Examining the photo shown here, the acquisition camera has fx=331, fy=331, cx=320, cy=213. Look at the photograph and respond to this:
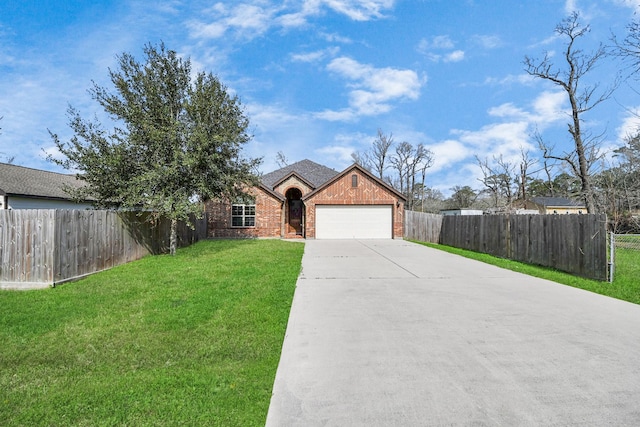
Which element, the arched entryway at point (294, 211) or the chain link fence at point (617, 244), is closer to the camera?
the chain link fence at point (617, 244)

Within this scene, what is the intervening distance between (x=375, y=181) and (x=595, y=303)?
15358 millimetres

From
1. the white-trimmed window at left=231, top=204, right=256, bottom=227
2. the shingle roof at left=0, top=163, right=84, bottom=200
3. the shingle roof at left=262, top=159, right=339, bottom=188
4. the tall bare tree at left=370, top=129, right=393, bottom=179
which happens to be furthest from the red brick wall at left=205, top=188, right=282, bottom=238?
the tall bare tree at left=370, top=129, right=393, bottom=179

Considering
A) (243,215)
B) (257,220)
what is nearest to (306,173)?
(257,220)

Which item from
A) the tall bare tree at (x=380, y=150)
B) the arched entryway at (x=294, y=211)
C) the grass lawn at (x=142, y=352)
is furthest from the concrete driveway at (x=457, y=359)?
the tall bare tree at (x=380, y=150)

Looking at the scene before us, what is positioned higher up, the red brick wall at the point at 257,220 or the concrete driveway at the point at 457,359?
the red brick wall at the point at 257,220

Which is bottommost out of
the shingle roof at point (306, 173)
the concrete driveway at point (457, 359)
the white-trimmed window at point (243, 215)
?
the concrete driveway at point (457, 359)

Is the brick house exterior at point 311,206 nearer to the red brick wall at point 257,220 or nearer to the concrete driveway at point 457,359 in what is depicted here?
the red brick wall at point 257,220

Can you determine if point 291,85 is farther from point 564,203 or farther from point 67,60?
point 564,203

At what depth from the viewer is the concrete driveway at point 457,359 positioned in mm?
2625

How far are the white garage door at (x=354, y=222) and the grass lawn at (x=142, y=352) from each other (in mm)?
13547

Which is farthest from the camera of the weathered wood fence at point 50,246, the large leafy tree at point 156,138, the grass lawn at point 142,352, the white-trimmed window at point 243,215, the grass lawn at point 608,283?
the white-trimmed window at point 243,215

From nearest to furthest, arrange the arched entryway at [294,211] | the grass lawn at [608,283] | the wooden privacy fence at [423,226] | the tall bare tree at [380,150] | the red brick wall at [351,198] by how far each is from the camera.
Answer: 1. the grass lawn at [608,283]
2. the wooden privacy fence at [423,226]
3. the red brick wall at [351,198]
4. the arched entryway at [294,211]
5. the tall bare tree at [380,150]

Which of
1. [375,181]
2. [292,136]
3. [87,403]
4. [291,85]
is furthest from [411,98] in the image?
[87,403]

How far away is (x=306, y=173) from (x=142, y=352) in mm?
23371
